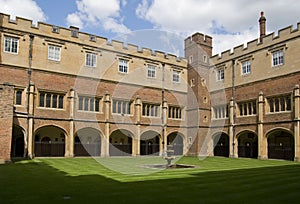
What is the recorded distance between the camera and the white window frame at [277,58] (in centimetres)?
2395

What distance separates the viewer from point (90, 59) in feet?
83.5

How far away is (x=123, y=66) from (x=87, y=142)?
7803 mm

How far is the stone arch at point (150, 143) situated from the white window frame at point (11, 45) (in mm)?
13689

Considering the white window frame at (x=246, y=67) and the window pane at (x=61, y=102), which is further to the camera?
the white window frame at (x=246, y=67)

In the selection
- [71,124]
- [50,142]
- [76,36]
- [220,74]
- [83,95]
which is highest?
[76,36]

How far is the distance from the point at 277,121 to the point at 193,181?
15810 millimetres

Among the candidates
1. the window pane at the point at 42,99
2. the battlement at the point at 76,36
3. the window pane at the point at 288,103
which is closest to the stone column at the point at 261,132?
the window pane at the point at 288,103

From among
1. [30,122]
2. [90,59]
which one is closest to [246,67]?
[90,59]

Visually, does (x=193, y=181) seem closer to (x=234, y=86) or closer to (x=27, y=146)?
(x=27, y=146)

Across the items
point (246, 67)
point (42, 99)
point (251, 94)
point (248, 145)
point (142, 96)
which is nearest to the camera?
point (42, 99)

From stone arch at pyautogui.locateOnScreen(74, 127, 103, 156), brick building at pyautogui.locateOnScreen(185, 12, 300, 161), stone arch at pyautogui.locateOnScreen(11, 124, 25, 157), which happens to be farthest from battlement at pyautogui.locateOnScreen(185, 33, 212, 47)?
stone arch at pyautogui.locateOnScreen(11, 124, 25, 157)

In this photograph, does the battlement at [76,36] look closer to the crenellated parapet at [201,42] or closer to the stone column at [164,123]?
the crenellated parapet at [201,42]

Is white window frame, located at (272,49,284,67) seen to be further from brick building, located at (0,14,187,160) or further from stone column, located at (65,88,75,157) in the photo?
stone column, located at (65,88,75,157)

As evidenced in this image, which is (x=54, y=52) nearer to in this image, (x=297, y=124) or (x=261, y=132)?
(x=261, y=132)
